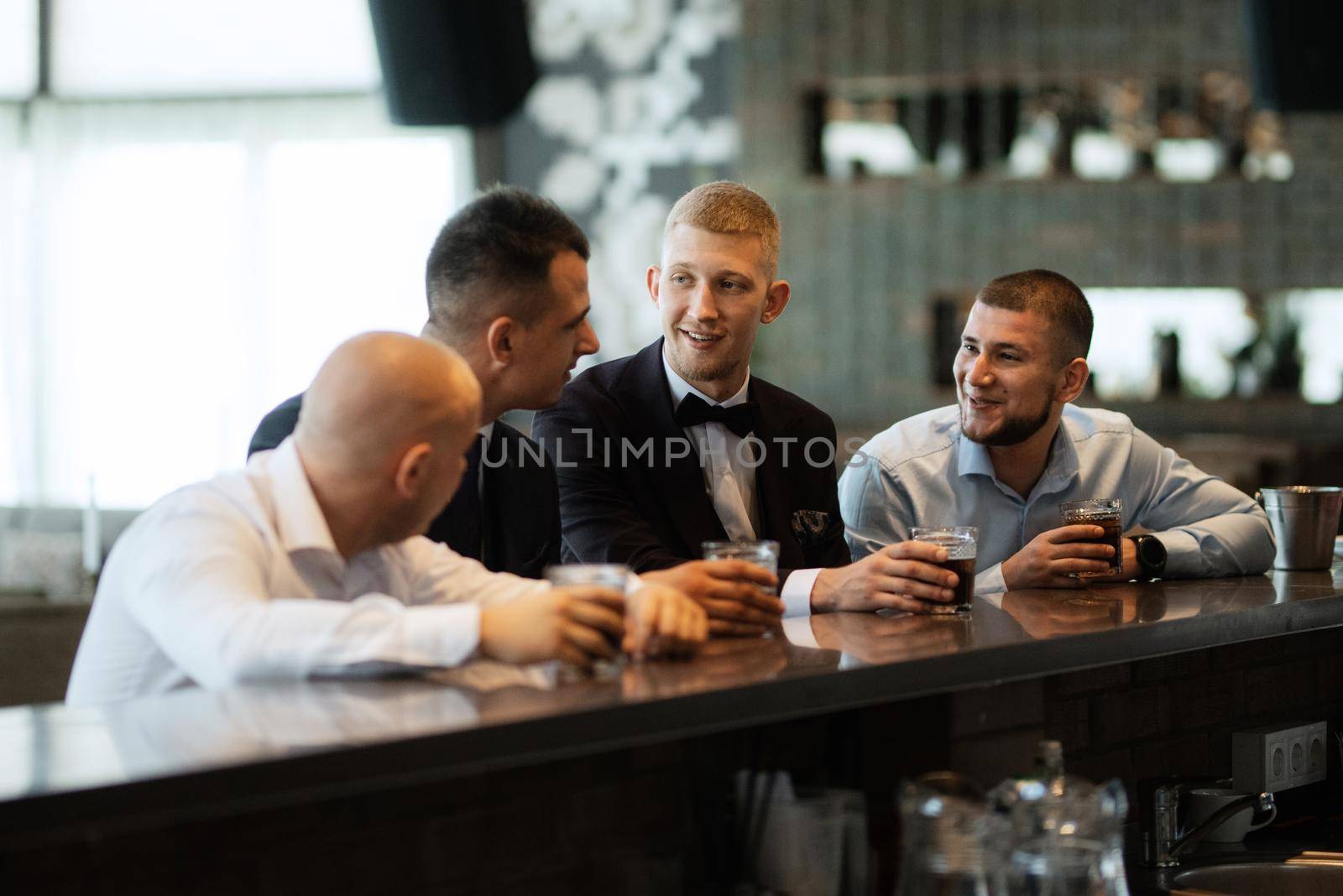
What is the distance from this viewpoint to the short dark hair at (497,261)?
7.95ft

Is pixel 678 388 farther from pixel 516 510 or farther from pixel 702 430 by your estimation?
pixel 516 510

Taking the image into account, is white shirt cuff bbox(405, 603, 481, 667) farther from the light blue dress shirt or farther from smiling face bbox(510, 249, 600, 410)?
the light blue dress shirt

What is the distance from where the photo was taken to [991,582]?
2734mm

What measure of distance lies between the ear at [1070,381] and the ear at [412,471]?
172cm

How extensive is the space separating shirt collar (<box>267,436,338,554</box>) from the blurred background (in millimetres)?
5146

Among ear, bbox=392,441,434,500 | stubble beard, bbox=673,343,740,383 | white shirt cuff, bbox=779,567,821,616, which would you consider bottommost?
white shirt cuff, bbox=779,567,821,616

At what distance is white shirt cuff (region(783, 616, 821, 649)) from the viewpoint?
188 centimetres

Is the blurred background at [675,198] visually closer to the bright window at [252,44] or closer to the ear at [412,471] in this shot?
the bright window at [252,44]

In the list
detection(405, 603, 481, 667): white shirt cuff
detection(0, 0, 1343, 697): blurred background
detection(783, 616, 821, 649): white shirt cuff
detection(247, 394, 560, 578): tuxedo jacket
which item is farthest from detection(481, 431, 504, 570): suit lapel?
detection(0, 0, 1343, 697): blurred background

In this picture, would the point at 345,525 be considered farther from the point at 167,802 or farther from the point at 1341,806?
the point at 1341,806

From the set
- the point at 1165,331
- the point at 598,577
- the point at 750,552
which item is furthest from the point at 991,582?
the point at 1165,331

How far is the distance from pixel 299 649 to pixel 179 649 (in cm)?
13

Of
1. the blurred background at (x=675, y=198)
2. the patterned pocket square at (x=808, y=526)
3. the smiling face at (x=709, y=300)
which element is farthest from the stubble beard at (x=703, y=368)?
the blurred background at (x=675, y=198)

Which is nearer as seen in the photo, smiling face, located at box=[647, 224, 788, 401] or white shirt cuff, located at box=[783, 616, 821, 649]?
white shirt cuff, located at box=[783, 616, 821, 649]
